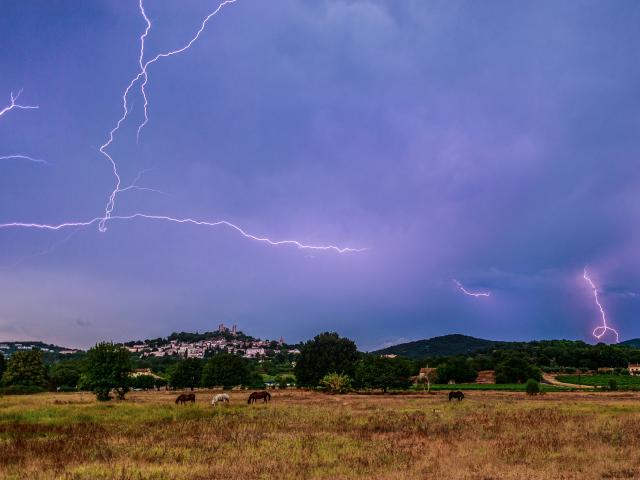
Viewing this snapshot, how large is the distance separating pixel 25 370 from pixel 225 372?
33775 mm

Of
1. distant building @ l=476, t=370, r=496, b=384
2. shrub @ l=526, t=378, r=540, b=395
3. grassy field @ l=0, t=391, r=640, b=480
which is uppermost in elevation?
grassy field @ l=0, t=391, r=640, b=480

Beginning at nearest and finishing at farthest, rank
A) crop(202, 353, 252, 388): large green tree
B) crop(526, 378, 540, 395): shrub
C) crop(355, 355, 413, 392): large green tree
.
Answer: crop(526, 378, 540, 395): shrub, crop(355, 355, 413, 392): large green tree, crop(202, 353, 252, 388): large green tree

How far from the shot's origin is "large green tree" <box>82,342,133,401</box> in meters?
51.6

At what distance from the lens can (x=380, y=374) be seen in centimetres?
7306

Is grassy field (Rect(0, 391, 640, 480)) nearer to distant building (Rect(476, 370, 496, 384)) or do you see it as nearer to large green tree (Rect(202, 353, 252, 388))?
large green tree (Rect(202, 353, 252, 388))

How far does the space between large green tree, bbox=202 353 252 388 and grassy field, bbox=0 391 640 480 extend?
5804 centimetres

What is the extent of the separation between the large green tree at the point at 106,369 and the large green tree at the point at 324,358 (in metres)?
35.3

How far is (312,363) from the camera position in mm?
81688

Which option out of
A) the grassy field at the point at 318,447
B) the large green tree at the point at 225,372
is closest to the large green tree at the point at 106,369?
the grassy field at the point at 318,447

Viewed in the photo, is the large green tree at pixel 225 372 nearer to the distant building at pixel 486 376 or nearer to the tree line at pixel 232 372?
the tree line at pixel 232 372

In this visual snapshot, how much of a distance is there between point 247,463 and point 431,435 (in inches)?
403

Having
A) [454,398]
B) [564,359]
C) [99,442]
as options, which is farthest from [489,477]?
[564,359]

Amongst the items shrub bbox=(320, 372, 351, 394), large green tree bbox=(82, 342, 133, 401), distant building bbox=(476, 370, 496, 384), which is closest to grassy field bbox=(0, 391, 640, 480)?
large green tree bbox=(82, 342, 133, 401)

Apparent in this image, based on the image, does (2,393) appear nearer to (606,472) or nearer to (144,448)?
(144,448)
